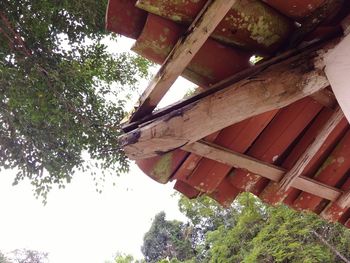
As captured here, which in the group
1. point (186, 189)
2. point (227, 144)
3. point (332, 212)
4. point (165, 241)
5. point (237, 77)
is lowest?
point (332, 212)

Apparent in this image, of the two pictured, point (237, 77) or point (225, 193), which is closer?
point (237, 77)

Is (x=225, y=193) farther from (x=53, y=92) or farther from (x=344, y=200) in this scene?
(x=53, y=92)

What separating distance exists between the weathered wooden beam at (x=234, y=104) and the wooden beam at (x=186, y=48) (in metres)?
0.12

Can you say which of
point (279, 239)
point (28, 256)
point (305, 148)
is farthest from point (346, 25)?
point (28, 256)

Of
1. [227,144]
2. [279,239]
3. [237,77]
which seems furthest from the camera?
Answer: [279,239]

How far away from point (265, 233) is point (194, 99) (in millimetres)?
8394

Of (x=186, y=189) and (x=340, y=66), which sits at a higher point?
(x=340, y=66)

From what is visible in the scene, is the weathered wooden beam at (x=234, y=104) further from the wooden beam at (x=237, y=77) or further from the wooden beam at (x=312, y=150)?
the wooden beam at (x=312, y=150)

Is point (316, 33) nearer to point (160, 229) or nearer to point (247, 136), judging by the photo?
point (247, 136)

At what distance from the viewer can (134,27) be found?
1.35 m

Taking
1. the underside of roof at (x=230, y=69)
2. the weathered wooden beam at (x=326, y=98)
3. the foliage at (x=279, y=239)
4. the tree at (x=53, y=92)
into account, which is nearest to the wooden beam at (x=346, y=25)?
the underside of roof at (x=230, y=69)

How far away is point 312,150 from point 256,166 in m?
0.30

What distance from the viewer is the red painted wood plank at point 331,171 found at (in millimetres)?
1960

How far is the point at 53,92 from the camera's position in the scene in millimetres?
4934
